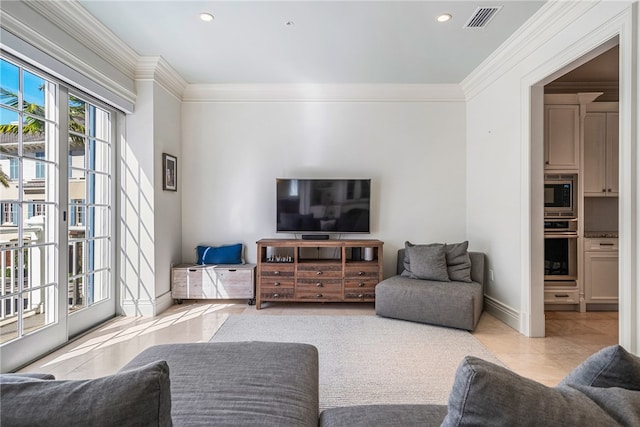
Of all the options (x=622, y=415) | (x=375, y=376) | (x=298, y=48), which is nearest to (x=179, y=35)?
(x=298, y=48)

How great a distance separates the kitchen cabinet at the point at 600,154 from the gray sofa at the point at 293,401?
3766 mm

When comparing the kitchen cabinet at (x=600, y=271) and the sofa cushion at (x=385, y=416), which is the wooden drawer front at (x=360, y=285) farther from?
the sofa cushion at (x=385, y=416)

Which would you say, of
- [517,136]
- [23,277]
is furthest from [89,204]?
[517,136]

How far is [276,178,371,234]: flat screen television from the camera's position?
13.4 ft

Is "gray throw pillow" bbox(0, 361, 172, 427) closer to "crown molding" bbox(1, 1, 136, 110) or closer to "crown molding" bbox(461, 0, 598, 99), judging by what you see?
"crown molding" bbox(1, 1, 136, 110)

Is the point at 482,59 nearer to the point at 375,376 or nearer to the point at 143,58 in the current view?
the point at 375,376

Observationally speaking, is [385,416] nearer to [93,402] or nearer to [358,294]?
[93,402]

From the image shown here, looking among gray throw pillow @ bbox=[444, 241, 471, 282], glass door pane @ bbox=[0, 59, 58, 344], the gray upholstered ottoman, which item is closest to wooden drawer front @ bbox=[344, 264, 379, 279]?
gray throw pillow @ bbox=[444, 241, 471, 282]

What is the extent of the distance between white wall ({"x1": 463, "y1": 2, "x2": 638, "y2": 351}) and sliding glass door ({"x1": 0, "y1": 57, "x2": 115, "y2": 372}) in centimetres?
411

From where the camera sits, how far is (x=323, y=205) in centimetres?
408

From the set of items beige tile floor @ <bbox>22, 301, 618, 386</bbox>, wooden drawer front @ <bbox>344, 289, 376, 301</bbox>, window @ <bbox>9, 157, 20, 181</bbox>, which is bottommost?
beige tile floor @ <bbox>22, 301, 618, 386</bbox>

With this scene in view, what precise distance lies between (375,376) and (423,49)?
3.06m

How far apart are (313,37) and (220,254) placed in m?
2.73

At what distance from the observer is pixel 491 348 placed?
273 cm
